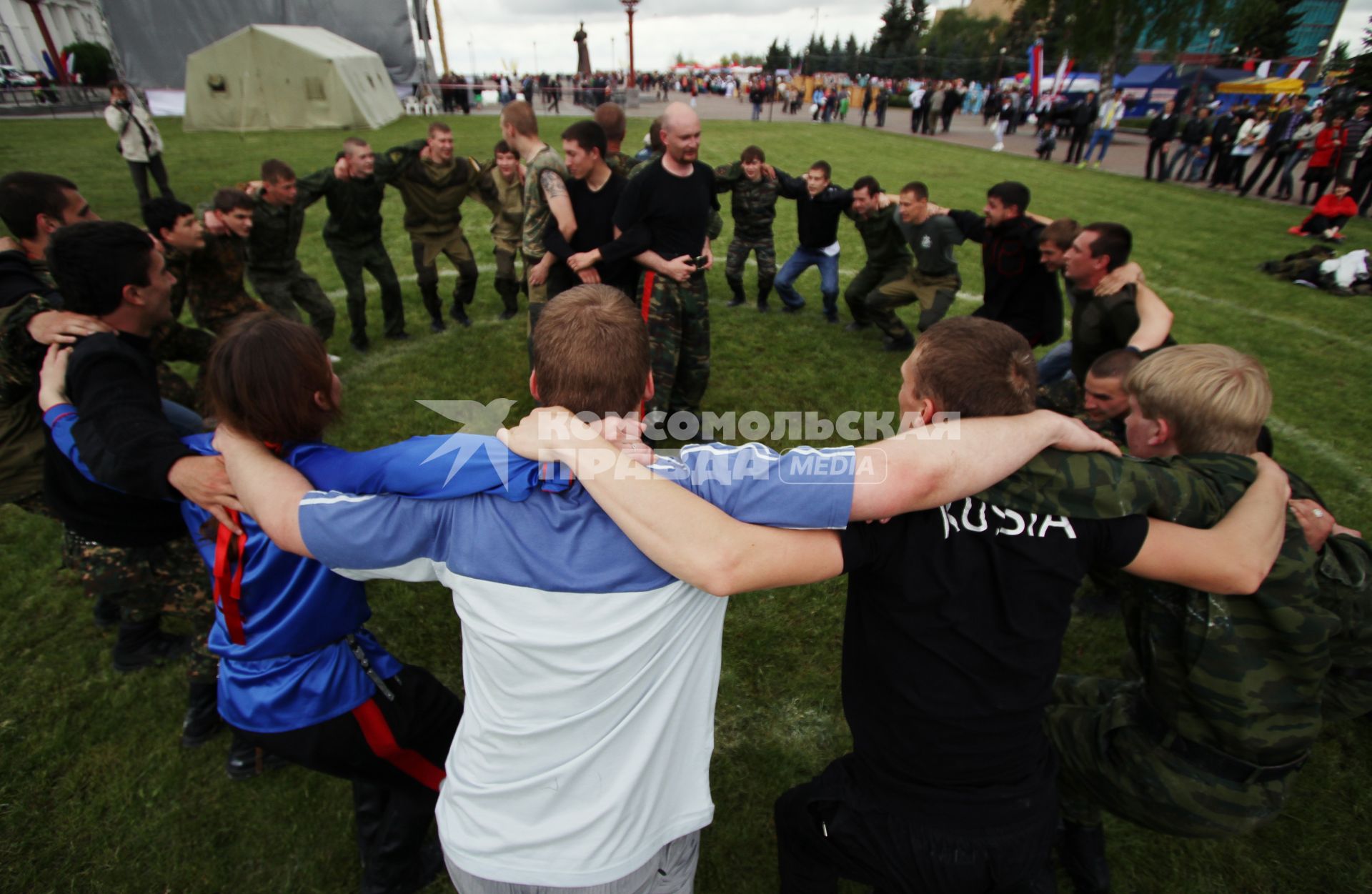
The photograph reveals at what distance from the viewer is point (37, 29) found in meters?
46.2

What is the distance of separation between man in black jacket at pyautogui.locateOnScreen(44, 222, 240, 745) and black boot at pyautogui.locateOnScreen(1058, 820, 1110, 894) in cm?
315

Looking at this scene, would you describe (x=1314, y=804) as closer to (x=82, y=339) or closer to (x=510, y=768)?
(x=510, y=768)

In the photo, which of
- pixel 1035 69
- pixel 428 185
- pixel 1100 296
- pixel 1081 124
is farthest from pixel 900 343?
pixel 1035 69

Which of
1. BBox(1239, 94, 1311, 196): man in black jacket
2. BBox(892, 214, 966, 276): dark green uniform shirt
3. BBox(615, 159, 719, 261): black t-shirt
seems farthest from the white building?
BBox(1239, 94, 1311, 196): man in black jacket

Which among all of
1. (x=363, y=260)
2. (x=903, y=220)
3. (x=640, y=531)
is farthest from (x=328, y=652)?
(x=903, y=220)

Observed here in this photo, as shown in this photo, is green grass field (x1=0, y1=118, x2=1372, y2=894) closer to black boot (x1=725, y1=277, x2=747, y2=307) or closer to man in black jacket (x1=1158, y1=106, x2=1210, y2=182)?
black boot (x1=725, y1=277, x2=747, y2=307)

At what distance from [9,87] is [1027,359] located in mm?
46237

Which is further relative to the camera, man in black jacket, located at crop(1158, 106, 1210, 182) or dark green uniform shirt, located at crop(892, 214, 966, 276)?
man in black jacket, located at crop(1158, 106, 1210, 182)

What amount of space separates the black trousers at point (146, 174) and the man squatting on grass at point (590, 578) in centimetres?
1440

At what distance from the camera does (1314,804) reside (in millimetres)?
2906

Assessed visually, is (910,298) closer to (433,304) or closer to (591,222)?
(591,222)

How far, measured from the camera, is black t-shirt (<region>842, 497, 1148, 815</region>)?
1.54m

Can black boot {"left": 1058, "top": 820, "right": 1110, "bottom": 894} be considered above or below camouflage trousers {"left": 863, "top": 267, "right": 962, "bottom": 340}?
below

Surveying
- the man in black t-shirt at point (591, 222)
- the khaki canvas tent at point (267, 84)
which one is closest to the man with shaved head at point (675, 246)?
the man in black t-shirt at point (591, 222)
